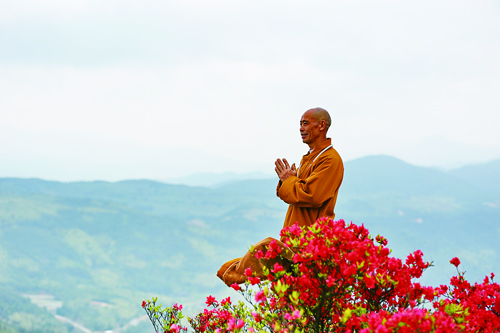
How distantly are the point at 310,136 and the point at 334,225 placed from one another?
4.07 feet

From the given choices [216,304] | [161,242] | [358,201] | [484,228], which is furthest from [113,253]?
[216,304]

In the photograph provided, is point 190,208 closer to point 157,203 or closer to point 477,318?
point 157,203

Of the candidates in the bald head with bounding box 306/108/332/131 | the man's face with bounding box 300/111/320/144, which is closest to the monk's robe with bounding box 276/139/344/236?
the man's face with bounding box 300/111/320/144

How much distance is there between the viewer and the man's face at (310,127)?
5.11 metres

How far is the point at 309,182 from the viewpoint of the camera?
4.83 meters

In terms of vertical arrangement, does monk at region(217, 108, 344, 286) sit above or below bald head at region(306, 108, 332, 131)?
below

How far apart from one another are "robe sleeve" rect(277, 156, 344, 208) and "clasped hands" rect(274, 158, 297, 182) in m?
0.09

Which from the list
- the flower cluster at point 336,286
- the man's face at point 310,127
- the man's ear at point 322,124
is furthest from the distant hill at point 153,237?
the flower cluster at point 336,286

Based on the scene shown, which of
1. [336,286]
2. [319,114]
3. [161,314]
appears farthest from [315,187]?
[161,314]

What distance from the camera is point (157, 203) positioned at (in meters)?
191

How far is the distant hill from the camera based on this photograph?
127 meters

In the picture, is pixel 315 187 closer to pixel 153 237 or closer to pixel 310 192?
pixel 310 192

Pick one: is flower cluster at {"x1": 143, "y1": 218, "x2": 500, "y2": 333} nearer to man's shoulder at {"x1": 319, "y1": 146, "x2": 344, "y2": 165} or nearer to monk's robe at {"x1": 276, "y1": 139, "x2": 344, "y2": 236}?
monk's robe at {"x1": 276, "y1": 139, "x2": 344, "y2": 236}

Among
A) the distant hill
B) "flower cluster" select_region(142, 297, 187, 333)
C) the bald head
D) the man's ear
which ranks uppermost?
the distant hill
